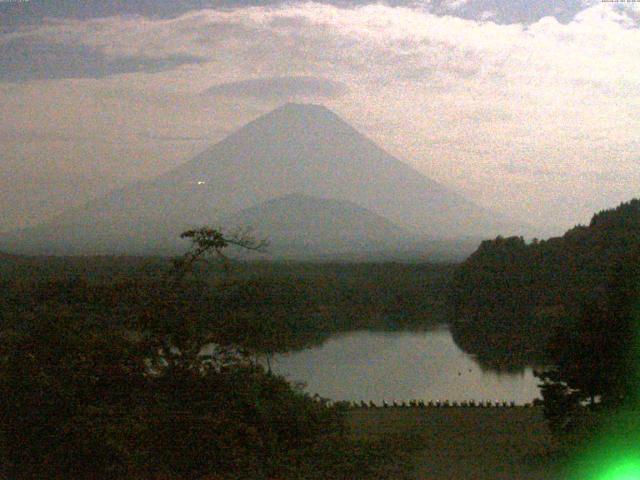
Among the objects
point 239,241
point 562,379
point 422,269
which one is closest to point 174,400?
point 239,241

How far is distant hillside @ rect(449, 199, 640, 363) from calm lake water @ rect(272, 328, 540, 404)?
6.40 feet

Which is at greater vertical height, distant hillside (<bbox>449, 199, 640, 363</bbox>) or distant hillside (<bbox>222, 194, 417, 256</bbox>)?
distant hillside (<bbox>222, 194, 417, 256</bbox>)

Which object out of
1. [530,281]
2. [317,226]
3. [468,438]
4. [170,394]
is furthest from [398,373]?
[317,226]

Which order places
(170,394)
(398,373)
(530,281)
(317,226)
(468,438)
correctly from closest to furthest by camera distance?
(170,394) → (468,438) → (398,373) → (530,281) → (317,226)

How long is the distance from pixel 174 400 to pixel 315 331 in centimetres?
1513

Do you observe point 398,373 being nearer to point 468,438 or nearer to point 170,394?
point 468,438

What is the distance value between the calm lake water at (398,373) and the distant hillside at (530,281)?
6.40 ft

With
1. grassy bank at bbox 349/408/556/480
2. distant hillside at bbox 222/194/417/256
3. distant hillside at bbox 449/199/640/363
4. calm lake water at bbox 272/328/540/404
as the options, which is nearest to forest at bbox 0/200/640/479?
grassy bank at bbox 349/408/556/480

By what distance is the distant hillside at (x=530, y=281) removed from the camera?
837 inches

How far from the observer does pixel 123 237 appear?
29.4m

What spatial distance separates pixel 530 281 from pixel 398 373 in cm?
1145

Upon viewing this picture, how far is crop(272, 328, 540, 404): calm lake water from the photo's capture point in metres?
13.0

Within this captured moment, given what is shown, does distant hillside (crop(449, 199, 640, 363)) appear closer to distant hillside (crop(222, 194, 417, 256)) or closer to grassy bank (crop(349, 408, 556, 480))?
grassy bank (crop(349, 408, 556, 480))

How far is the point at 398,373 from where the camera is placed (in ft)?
50.8
